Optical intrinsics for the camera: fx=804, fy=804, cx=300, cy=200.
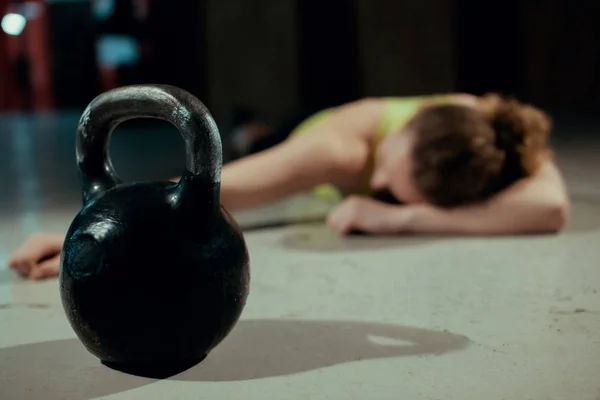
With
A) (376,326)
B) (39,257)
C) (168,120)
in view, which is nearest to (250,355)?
(376,326)

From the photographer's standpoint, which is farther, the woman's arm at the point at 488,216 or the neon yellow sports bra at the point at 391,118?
the neon yellow sports bra at the point at 391,118

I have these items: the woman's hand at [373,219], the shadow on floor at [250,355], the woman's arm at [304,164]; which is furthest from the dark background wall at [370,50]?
the shadow on floor at [250,355]

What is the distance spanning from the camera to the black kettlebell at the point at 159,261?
48.5 inches

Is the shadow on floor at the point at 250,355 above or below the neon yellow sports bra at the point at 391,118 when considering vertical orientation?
below

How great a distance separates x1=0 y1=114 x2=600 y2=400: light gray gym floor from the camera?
1289 millimetres

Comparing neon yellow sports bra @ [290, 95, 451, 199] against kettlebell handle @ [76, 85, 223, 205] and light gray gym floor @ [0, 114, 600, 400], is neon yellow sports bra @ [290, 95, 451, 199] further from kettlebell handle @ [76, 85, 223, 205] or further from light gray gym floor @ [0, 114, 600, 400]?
kettlebell handle @ [76, 85, 223, 205]

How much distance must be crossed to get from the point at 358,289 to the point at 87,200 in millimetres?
742

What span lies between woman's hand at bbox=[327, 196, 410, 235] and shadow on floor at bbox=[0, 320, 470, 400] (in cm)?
95

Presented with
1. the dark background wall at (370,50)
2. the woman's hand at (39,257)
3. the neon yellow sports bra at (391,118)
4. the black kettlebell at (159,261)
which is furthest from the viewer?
the dark background wall at (370,50)

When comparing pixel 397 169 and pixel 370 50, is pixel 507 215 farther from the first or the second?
pixel 370 50

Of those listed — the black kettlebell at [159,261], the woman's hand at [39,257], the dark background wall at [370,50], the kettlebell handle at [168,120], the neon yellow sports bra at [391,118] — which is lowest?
the dark background wall at [370,50]

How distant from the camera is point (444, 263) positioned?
2174mm

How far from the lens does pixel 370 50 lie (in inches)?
338

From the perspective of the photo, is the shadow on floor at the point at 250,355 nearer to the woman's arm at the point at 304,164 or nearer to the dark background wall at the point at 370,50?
the woman's arm at the point at 304,164
